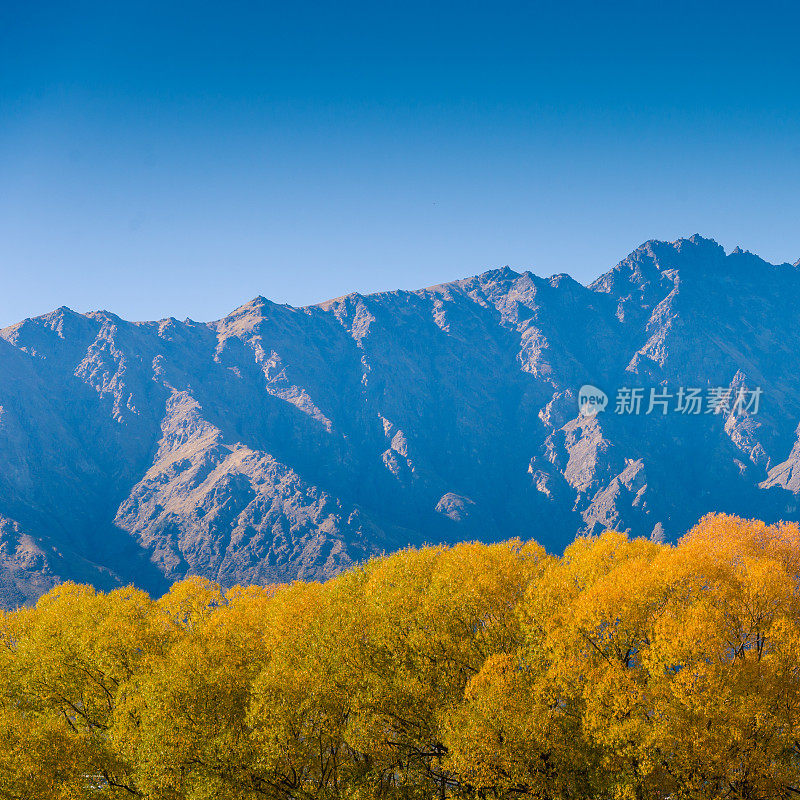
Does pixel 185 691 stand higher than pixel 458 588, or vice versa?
pixel 458 588

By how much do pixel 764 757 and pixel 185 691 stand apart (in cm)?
3787

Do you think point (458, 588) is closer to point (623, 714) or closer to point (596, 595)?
point (596, 595)

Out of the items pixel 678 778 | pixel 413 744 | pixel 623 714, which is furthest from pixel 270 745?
pixel 678 778

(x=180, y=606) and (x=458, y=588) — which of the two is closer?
(x=458, y=588)

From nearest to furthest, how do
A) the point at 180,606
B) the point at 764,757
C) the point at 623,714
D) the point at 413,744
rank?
the point at 764,757
the point at 623,714
the point at 413,744
the point at 180,606

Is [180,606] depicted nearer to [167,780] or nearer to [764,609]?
[167,780]

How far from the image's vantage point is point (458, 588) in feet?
159

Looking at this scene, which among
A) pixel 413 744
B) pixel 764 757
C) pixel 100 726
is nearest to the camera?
pixel 764 757

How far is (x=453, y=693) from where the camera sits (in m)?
45.7

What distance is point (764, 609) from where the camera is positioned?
138ft

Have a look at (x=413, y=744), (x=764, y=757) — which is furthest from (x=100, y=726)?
(x=764, y=757)

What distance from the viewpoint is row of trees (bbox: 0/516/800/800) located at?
121ft

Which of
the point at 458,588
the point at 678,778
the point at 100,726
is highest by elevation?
the point at 458,588

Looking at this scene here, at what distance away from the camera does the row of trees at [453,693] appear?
36750 mm
